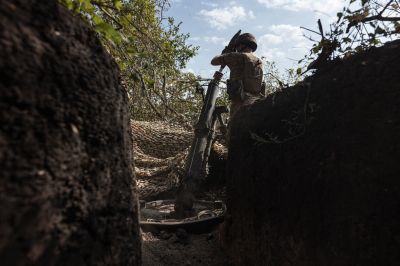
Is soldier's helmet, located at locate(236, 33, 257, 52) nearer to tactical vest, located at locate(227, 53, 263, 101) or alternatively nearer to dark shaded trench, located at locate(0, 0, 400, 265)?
tactical vest, located at locate(227, 53, 263, 101)

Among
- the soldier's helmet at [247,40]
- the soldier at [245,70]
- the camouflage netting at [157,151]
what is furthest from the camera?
the camouflage netting at [157,151]

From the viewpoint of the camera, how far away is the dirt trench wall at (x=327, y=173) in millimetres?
1674

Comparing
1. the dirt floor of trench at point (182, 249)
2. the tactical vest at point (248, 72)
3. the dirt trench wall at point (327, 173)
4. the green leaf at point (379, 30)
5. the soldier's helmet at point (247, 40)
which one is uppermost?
the soldier's helmet at point (247, 40)

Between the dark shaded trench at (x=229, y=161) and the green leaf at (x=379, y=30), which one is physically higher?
the green leaf at (x=379, y=30)

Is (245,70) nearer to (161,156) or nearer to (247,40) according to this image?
(247,40)

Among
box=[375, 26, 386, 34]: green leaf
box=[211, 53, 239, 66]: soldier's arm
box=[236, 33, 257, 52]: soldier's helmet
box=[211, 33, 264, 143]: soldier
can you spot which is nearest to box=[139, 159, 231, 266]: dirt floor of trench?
box=[211, 33, 264, 143]: soldier

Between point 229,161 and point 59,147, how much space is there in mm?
2080

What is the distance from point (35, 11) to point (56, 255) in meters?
0.60

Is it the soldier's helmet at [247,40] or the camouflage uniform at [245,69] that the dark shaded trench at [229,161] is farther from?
the soldier's helmet at [247,40]

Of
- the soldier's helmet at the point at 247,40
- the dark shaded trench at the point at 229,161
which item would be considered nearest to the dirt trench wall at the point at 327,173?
the dark shaded trench at the point at 229,161

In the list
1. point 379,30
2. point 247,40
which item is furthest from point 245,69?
point 379,30

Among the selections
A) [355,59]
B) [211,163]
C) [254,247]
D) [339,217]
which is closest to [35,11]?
[339,217]

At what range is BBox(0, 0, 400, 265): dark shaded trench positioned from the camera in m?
0.95

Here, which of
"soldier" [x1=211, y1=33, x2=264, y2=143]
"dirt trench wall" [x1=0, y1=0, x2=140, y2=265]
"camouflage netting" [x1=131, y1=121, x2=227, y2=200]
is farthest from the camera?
"camouflage netting" [x1=131, y1=121, x2=227, y2=200]
